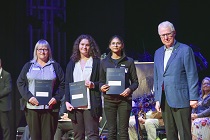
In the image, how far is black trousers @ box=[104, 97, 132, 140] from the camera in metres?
5.44

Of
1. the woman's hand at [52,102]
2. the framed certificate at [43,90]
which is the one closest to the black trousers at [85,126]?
the woman's hand at [52,102]

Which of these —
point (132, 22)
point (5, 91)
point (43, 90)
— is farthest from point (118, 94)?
point (132, 22)

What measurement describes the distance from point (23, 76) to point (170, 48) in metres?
1.80

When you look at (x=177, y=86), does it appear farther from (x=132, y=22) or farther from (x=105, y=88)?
(x=132, y=22)

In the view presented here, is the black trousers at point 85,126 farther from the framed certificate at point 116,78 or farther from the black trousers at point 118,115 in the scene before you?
the framed certificate at point 116,78

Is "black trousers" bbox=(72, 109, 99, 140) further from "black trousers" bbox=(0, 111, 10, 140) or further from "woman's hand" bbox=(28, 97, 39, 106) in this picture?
"black trousers" bbox=(0, 111, 10, 140)

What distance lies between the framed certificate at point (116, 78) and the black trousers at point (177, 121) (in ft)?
2.44

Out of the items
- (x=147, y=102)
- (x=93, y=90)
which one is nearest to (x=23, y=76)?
(x=93, y=90)

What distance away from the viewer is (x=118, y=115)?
5.50m

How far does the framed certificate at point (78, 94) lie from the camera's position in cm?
549

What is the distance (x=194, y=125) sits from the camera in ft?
22.8

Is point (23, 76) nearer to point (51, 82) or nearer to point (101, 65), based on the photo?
point (51, 82)

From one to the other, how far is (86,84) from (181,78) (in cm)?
118

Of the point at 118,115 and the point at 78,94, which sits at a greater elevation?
the point at 78,94
